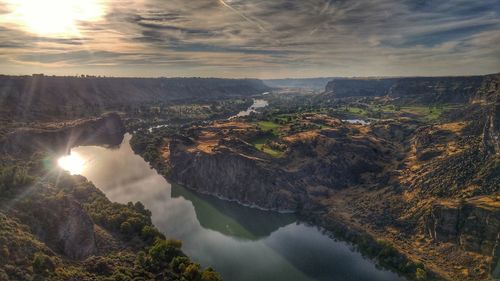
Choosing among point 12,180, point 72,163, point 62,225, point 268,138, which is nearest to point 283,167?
point 268,138

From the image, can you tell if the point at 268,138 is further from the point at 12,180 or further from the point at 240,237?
the point at 12,180

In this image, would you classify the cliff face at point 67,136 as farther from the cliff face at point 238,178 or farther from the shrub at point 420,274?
the shrub at point 420,274

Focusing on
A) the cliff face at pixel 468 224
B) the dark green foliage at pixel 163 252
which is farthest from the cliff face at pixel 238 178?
the dark green foliage at pixel 163 252

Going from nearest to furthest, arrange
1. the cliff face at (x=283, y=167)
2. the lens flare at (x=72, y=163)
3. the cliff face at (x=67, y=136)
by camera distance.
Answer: the cliff face at (x=283, y=167) < the cliff face at (x=67, y=136) < the lens flare at (x=72, y=163)

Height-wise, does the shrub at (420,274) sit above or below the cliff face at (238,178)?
below

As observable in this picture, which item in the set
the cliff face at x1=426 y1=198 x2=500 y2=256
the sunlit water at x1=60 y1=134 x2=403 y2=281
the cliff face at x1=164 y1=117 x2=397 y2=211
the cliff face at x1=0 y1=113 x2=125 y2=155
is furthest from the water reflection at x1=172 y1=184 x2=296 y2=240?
the cliff face at x1=0 y1=113 x2=125 y2=155

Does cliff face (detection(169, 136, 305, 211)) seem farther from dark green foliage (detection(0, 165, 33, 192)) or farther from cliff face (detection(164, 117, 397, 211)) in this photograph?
dark green foliage (detection(0, 165, 33, 192))

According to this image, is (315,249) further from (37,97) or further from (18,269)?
(37,97)
